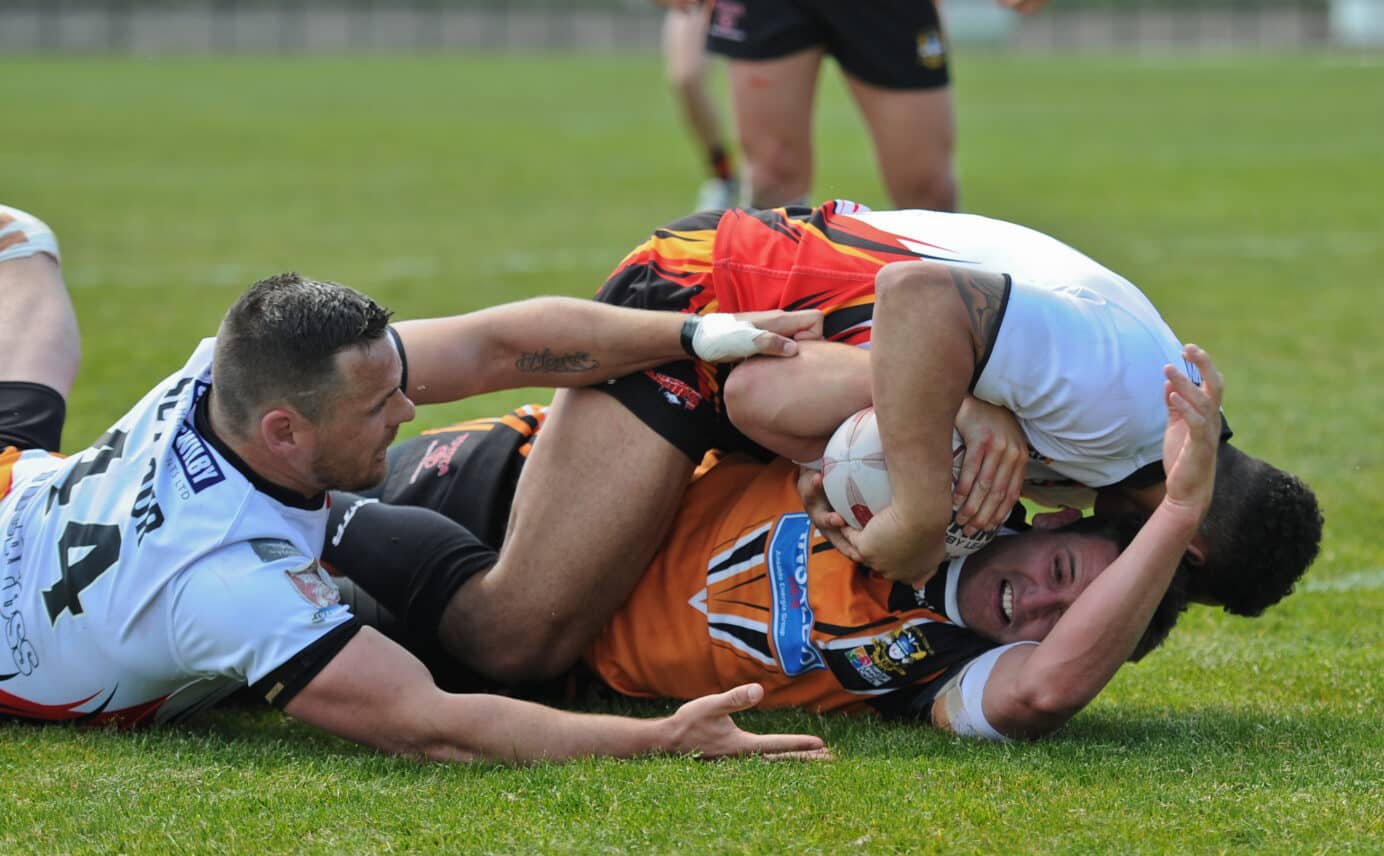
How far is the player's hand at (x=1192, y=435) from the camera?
11.9 feet

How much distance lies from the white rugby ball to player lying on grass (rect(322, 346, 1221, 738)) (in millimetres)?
148

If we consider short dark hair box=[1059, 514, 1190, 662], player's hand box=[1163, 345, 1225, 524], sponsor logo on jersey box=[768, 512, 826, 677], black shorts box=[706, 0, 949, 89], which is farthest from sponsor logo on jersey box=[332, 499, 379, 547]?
black shorts box=[706, 0, 949, 89]

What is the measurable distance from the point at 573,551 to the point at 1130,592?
4.70ft

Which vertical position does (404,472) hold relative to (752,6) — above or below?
below

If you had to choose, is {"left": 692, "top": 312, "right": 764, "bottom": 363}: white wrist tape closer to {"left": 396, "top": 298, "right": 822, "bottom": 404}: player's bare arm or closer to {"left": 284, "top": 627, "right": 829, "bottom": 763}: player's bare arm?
{"left": 396, "top": 298, "right": 822, "bottom": 404}: player's bare arm

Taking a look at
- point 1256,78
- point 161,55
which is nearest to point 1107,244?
point 1256,78

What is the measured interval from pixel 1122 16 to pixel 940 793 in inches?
2262

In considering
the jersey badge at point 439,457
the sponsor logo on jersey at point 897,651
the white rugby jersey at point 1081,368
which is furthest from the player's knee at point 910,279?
the jersey badge at point 439,457

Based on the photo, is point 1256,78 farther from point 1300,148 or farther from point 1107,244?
point 1107,244

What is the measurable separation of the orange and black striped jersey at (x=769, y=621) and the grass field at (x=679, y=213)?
0.44 feet

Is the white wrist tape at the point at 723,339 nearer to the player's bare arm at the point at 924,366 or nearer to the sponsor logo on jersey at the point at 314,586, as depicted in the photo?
the player's bare arm at the point at 924,366

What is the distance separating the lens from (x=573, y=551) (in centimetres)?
439

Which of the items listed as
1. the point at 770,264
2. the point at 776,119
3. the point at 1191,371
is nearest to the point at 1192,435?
the point at 1191,371

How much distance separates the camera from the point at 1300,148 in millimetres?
20000
